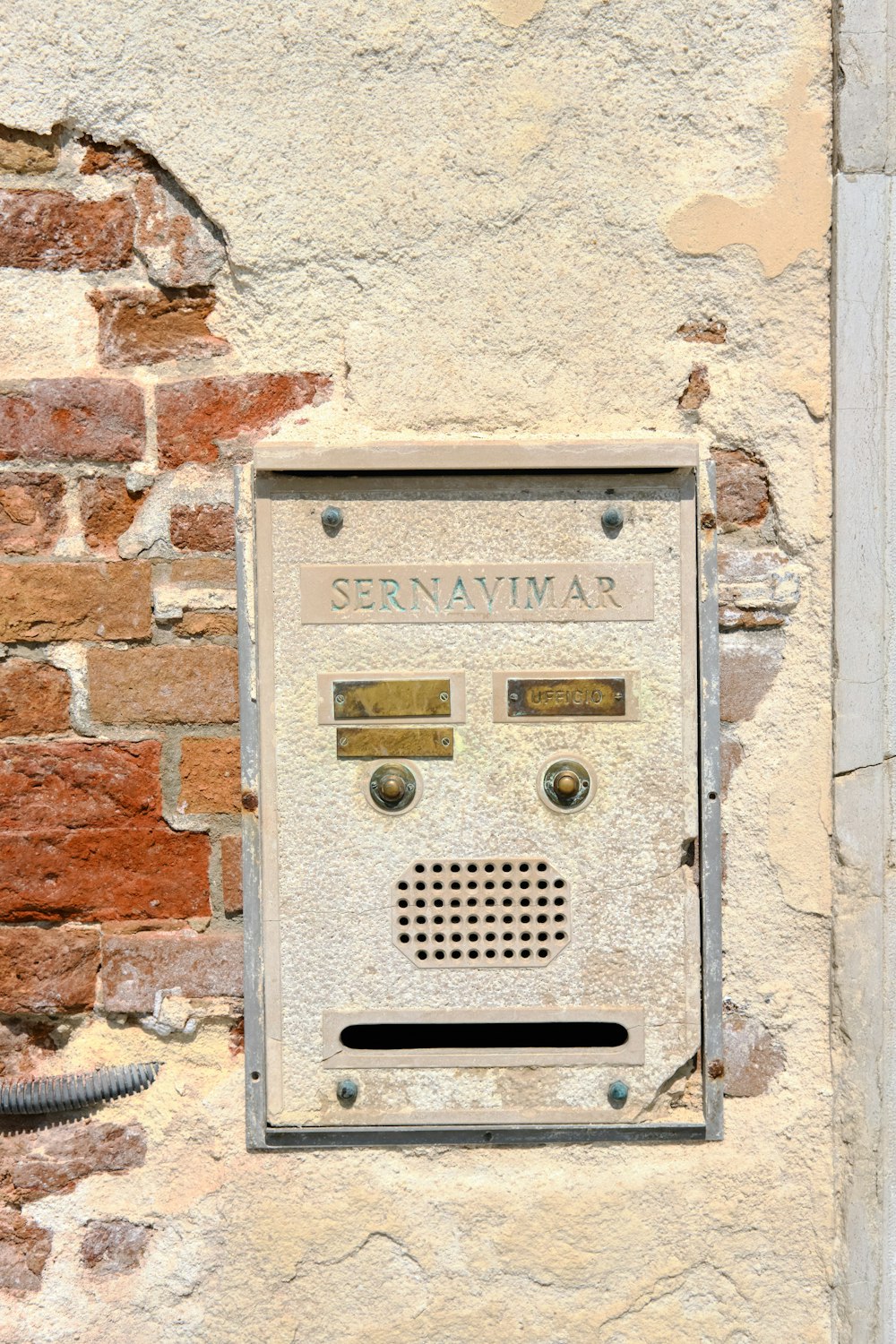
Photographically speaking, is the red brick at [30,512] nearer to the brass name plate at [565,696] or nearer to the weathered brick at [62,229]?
the weathered brick at [62,229]

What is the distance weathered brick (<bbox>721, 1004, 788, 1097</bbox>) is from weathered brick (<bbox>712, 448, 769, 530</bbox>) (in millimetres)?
646

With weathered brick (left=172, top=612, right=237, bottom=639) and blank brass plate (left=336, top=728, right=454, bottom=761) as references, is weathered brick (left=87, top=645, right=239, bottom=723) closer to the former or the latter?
weathered brick (left=172, top=612, right=237, bottom=639)

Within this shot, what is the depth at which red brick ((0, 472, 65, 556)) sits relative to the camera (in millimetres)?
1605

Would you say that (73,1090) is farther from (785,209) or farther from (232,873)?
(785,209)

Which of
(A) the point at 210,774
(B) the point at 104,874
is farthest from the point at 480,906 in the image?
(B) the point at 104,874

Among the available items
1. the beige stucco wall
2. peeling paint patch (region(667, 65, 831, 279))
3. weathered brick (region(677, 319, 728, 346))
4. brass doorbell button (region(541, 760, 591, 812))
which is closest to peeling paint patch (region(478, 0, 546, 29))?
the beige stucco wall

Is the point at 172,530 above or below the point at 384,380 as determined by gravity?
below

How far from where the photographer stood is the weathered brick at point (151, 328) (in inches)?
62.8

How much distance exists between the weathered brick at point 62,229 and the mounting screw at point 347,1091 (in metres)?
1.12

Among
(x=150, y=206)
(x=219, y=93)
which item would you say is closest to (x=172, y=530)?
(x=150, y=206)

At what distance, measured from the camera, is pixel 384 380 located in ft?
5.19

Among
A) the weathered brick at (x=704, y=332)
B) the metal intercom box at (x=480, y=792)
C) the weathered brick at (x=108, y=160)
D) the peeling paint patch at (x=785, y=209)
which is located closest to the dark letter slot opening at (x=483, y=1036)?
the metal intercom box at (x=480, y=792)

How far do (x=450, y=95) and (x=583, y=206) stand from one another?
22 centimetres

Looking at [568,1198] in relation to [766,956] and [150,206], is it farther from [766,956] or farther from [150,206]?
[150,206]
